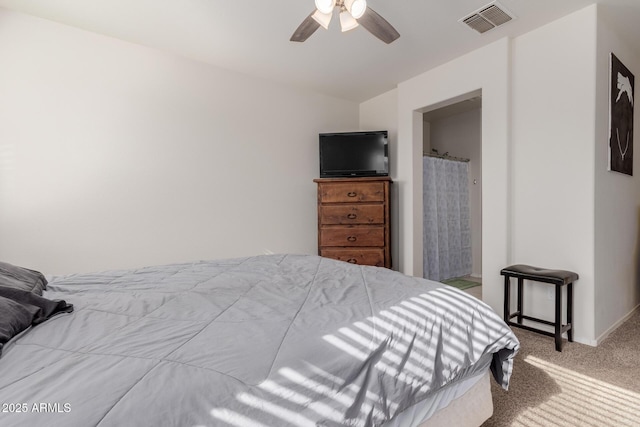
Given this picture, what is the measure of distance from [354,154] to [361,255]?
44.6 inches

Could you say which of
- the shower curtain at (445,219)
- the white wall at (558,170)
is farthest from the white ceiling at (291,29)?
the shower curtain at (445,219)

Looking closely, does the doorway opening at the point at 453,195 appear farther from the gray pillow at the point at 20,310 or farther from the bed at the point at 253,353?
the gray pillow at the point at 20,310

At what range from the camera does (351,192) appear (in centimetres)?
351

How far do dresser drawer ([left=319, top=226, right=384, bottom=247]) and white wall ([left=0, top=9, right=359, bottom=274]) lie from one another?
402mm

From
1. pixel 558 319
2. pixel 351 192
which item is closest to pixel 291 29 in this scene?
pixel 351 192

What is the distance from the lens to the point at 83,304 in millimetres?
1170

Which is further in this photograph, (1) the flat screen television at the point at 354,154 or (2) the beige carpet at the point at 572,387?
(1) the flat screen television at the point at 354,154

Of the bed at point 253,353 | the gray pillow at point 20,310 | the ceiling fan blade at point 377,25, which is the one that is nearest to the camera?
the bed at point 253,353

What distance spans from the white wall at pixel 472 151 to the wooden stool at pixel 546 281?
2213mm

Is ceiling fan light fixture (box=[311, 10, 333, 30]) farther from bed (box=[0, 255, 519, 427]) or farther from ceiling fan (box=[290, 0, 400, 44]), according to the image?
bed (box=[0, 255, 519, 427])

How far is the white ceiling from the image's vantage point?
2230mm

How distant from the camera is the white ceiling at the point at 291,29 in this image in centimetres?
223

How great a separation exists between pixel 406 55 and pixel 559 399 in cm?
275

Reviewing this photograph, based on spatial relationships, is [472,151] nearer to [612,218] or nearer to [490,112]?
[490,112]
